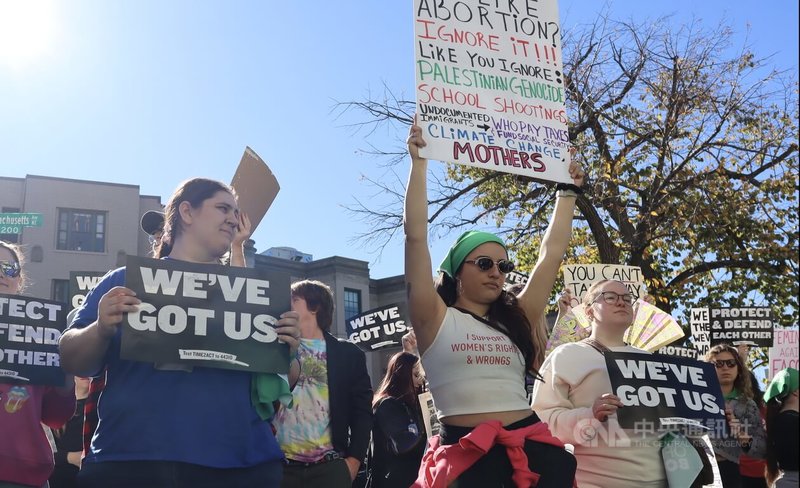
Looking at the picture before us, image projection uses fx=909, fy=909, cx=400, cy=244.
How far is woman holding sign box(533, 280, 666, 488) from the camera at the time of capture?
4535 mm

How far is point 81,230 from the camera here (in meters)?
38.8

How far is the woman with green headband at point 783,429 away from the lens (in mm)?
6973

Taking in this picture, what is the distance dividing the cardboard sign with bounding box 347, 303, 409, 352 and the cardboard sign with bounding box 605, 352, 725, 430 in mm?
5768

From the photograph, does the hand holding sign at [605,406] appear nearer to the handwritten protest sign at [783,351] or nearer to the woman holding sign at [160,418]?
the woman holding sign at [160,418]

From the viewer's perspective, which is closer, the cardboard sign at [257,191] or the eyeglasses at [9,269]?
the cardboard sign at [257,191]

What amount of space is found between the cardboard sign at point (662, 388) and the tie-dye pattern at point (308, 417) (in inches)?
64.3

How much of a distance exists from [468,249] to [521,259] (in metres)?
14.8

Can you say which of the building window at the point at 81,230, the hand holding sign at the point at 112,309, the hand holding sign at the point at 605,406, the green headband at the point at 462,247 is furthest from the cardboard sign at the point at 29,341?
the building window at the point at 81,230

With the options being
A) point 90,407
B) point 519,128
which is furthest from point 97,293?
point 519,128

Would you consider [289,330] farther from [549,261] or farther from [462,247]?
[549,261]

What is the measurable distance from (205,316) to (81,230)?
37761 mm

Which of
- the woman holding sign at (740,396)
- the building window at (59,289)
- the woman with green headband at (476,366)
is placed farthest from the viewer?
the building window at (59,289)

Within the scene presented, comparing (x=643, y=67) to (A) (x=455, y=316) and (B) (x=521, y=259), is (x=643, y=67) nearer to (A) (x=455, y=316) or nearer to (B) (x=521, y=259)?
(B) (x=521, y=259)

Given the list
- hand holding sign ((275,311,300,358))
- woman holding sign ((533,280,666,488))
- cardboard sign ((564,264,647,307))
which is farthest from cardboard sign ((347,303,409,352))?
hand holding sign ((275,311,300,358))
